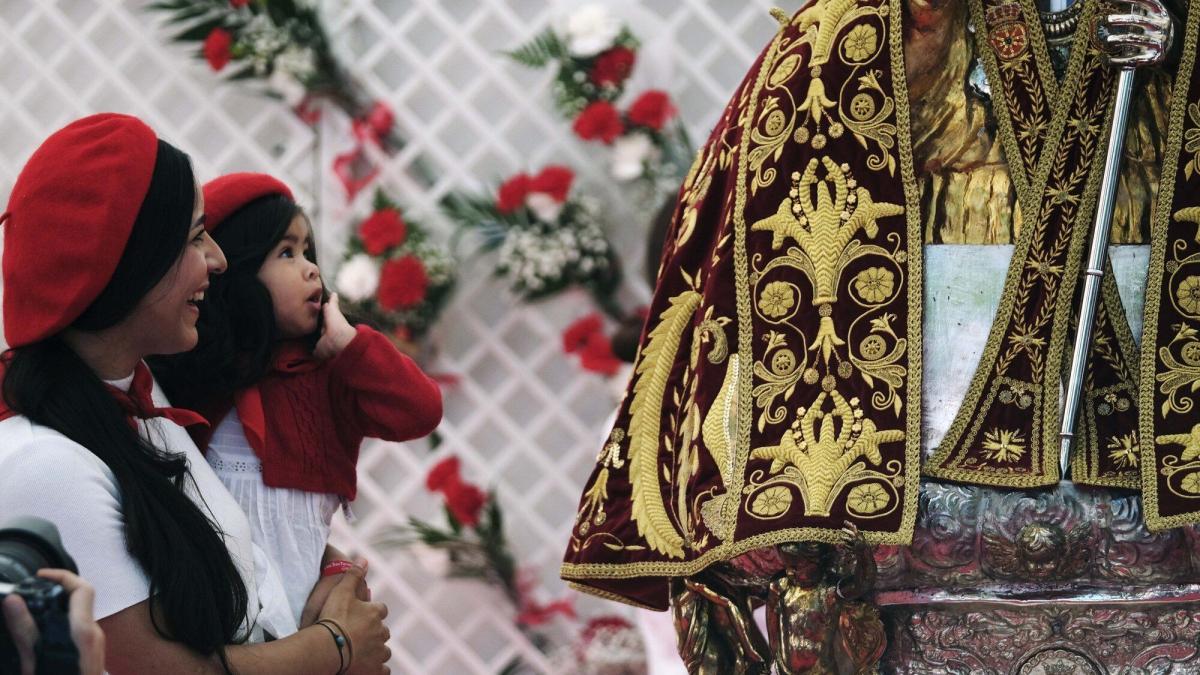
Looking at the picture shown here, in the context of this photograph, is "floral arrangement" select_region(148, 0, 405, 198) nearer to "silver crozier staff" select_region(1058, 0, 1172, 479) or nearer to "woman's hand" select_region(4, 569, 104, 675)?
"silver crozier staff" select_region(1058, 0, 1172, 479)

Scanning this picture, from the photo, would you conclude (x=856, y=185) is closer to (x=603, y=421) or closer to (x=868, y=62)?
(x=868, y=62)

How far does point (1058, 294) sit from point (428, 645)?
8.15 feet

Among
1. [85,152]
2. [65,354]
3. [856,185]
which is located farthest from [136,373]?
[856,185]

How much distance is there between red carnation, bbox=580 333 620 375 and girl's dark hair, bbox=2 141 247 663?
2.18 m

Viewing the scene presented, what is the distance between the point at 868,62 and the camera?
79.7 inches

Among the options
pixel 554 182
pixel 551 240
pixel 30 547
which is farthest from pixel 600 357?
pixel 30 547

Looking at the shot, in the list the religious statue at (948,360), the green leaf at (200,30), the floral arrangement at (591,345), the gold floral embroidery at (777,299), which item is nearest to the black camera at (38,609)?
the religious statue at (948,360)

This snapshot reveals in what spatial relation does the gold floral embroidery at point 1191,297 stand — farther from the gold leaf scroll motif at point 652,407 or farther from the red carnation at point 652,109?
the red carnation at point 652,109

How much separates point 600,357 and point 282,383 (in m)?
1.90

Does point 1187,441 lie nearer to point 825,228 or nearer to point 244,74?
point 825,228

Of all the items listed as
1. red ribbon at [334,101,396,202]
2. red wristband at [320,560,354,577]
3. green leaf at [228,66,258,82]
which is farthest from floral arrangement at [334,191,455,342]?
red wristband at [320,560,354,577]

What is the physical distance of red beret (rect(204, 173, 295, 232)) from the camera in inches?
79.3

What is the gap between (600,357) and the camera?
3.88 m

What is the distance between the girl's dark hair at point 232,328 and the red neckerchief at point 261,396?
0.01m
